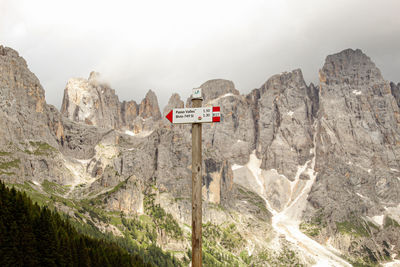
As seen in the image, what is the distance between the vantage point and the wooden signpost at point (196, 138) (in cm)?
1680

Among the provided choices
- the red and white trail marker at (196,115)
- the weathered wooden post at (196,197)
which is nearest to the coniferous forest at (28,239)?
the weathered wooden post at (196,197)

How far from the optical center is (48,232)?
5378 cm

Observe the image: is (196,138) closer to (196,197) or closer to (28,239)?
(196,197)

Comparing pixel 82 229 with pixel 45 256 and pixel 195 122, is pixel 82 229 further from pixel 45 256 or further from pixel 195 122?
pixel 195 122

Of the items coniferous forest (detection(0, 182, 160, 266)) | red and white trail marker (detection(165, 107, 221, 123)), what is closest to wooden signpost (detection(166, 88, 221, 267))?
red and white trail marker (detection(165, 107, 221, 123))

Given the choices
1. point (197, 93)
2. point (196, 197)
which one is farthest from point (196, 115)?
point (196, 197)

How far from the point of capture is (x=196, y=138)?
57.3ft

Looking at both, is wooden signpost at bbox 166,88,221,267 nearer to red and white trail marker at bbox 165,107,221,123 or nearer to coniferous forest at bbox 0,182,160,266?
red and white trail marker at bbox 165,107,221,123

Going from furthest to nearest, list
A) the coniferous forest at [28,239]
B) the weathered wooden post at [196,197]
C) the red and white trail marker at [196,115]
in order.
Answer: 1. the coniferous forest at [28,239]
2. the weathered wooden post at [196,197]
3. the red and white trail marker at [196,115]

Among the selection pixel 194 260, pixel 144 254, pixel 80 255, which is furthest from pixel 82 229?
pixel 194 260

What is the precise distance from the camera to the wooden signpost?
1680 cm

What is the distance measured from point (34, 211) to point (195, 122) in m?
55.2

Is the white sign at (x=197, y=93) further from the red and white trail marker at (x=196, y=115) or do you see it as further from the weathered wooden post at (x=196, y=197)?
the red and white trail marker at (x=196, y=115)

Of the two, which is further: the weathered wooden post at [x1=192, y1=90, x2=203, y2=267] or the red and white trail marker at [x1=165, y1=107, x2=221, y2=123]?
the weathered wooden post at [x1=192, y1=90, x2=203, y2=267]
